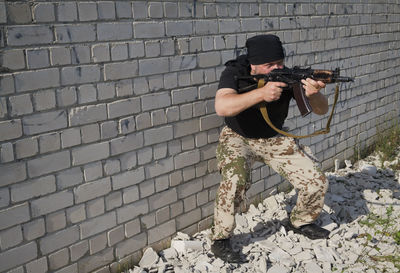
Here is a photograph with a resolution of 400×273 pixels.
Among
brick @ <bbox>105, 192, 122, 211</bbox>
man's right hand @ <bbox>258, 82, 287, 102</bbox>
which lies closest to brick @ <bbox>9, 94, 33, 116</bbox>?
brick @ <bbox>105, 192, 122, 211</bbox>

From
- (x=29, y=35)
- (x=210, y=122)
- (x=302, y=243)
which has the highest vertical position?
(x=29, y=35)

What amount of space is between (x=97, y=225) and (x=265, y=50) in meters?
1.77

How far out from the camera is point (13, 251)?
2.68 m

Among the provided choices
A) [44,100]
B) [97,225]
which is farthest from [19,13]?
[97,225]

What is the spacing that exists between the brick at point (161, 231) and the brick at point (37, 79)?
4.65 ft

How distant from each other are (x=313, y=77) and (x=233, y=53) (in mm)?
1012

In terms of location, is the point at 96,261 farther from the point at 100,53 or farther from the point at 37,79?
the point at 100,53

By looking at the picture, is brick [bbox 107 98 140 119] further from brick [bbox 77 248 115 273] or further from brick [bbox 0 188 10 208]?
brick [bbox 77 248 115 273]

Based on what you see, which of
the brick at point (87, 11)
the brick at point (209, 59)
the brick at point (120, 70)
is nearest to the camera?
the brick at point (87, 11)

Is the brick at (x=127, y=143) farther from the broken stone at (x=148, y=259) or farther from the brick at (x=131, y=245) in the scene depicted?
the broken stone at (x=148, y=259)

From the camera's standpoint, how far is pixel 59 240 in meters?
2.90

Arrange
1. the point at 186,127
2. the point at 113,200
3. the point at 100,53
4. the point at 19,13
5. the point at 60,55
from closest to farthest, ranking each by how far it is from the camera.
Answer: the point at 19,13 < the point at 60,55 < the point at 100,53 < the point at 113,200 < the point at 186,127

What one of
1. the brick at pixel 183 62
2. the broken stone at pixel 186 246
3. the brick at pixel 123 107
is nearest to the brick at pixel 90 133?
the brick at pixel 123 107

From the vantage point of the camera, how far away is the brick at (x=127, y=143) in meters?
3.14
